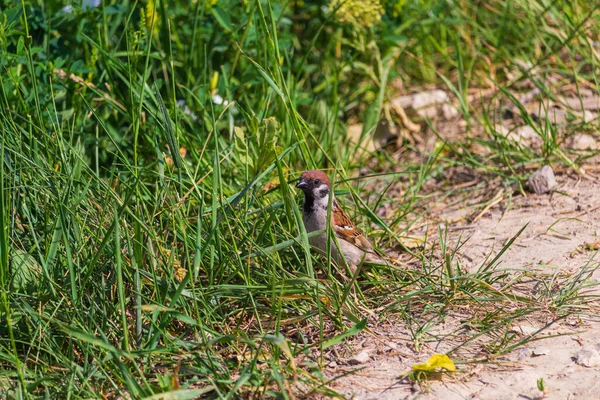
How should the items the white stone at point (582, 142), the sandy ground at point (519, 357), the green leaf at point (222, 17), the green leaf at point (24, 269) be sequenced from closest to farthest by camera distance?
the sandy ground at point (519, 357) → the green leaf at point (24, 269) → the green leaf at point (222, 17) → the white stone at point (582, 142)

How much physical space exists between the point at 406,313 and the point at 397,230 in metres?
0.93

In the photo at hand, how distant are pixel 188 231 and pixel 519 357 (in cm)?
134

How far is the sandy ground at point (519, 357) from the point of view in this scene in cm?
258

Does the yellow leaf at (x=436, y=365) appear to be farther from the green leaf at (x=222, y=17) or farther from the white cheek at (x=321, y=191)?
the green leaf at (x=222, y=17)

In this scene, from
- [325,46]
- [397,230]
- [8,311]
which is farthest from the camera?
[325,46]

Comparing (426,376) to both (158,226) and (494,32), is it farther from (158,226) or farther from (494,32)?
(494,32)

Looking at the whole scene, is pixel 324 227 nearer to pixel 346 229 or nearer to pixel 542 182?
pixel 346 229

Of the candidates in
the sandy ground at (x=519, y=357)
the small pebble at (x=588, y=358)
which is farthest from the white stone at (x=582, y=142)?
the small pebble at (x=588, y=358)

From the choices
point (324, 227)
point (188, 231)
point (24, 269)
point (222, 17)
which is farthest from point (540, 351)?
point (222, 17)

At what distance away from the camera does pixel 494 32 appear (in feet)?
17.8

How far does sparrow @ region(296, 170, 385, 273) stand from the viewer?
136 inches

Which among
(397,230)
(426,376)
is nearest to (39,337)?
(426,376)

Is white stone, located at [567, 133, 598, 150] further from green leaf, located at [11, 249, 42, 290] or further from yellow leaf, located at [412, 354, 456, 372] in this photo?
green leaf, located at [11, 249, 42, 290]

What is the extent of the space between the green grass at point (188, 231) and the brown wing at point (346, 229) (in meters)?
0.13
